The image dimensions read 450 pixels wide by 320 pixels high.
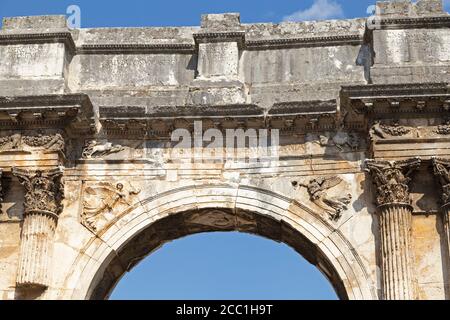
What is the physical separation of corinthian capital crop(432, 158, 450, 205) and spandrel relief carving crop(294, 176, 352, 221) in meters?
1.17

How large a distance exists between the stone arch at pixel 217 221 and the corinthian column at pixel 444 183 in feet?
3.84

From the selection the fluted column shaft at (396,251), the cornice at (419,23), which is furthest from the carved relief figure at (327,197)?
the cornice at (419,23)

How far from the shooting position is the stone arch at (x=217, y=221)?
12.5m

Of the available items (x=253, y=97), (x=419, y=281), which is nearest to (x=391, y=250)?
(x=419, y=281)

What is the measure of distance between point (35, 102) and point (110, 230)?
193 centimetres

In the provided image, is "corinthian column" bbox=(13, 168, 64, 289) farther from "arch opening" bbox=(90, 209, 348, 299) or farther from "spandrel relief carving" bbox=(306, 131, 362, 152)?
"spandrel relief carving" bbox=(306, 131, 362, 152)

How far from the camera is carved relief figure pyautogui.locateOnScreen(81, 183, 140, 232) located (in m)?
13.0

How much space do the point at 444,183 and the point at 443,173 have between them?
0.42 ft

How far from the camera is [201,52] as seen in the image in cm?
1359

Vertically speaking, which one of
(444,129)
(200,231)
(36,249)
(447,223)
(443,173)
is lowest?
(36,249)

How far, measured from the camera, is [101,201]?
13039mm

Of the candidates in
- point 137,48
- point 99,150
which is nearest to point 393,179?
point 99,150

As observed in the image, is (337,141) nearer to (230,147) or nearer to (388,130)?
(388,130)

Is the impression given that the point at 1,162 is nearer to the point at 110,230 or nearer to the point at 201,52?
the point at 110,230
